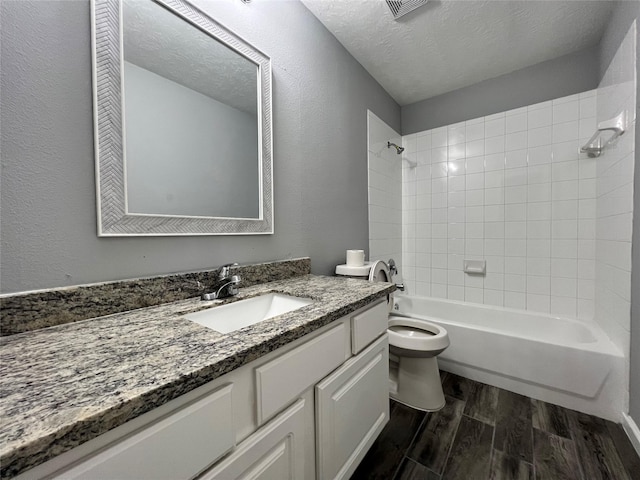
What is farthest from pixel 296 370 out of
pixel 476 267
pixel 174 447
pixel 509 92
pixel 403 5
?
pixel 509 92

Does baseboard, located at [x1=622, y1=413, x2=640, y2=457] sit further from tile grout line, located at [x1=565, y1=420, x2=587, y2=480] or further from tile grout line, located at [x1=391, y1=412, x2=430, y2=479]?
tile grout line, located at [x1=391, y1=412, x2=430, y2=479]

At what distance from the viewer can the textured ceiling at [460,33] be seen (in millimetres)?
1535

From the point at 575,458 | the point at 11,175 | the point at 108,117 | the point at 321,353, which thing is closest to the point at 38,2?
the point at 108,117

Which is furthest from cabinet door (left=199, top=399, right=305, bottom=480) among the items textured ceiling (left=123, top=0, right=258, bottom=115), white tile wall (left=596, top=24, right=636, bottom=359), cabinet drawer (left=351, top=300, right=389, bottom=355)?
white tile wall (left=596, top=24, right=636, bottom=359)

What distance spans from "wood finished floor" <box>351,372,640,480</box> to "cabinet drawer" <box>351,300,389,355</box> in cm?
61

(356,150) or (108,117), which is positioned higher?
(356,150)

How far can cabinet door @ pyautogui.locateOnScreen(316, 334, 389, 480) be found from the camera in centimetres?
83

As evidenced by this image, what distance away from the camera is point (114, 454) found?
383mm

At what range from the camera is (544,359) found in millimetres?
1602

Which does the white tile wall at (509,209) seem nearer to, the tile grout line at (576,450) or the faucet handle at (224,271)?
the tile grout line at (576,450)

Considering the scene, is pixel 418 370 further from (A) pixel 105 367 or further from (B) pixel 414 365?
(A) pixel 105 367

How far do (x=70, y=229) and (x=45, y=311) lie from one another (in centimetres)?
23

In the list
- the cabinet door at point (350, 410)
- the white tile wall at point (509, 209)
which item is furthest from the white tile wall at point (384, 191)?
the cabinet door at point (350, 410)

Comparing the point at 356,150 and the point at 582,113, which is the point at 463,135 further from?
the point at 356,150
